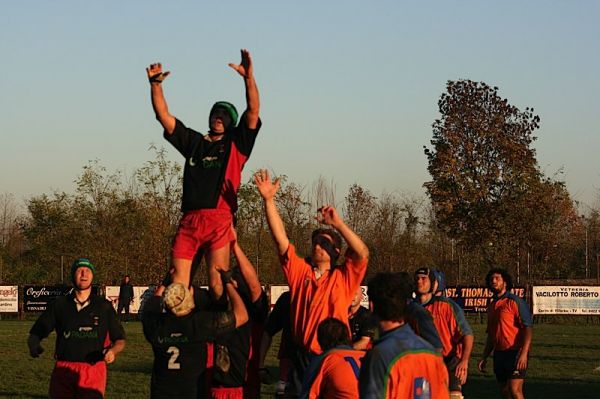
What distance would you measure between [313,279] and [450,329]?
16.1 ft

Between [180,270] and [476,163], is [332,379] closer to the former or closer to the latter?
[180,270]

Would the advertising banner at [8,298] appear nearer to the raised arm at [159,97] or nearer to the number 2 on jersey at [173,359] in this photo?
the raised arm at [159,97]

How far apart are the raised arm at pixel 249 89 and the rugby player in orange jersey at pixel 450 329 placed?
454 cm

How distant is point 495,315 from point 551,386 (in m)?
5.38

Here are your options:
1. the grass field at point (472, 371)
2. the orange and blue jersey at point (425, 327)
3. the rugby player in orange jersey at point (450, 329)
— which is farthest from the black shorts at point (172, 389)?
the grass field at point (472, 371)

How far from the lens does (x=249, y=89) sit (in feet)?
28.5

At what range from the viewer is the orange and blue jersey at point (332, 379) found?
7168mm

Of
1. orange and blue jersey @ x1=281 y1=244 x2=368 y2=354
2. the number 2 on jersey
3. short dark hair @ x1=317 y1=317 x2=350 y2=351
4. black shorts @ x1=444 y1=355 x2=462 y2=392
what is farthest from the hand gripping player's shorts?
black shorts @ x1=444 y1=355 x2=462 y2=392

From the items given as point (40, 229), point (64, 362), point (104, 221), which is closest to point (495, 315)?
point (64, 362)

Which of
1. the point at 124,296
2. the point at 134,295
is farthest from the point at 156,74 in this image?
the point at 134,295

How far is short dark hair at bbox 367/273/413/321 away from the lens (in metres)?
6.20

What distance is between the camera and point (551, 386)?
1978 cm

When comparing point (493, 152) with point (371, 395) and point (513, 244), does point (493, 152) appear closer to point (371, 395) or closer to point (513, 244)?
point (513, 244)

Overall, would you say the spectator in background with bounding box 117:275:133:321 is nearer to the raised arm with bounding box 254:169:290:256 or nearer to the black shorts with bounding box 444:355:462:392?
the black shorts with bounding box 444:355:462:392
